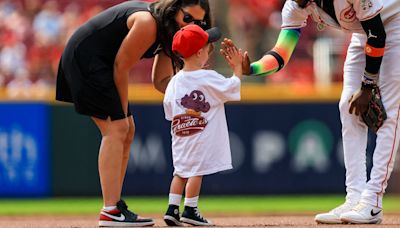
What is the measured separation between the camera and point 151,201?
11.9 m

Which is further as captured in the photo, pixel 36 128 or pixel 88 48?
pixel 36 128

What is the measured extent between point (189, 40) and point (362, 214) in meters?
1.64

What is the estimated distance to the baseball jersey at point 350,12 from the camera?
616cm

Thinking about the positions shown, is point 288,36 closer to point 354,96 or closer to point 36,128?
point 354,96

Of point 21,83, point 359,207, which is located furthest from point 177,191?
point 21,83

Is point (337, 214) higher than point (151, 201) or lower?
higher

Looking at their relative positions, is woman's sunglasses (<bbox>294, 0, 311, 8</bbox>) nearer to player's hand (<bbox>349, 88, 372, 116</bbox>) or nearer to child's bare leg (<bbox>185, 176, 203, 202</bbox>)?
player's hand (<bbox>349, 88, 372, 116</bbox>)

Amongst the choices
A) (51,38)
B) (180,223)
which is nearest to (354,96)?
(180,223)

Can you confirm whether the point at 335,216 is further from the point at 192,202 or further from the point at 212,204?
the point at 212,204

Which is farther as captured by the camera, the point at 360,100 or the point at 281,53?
the point at 281,53

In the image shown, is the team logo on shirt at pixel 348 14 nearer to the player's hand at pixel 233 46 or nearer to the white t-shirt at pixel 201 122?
the player's hand at pixel 233 46

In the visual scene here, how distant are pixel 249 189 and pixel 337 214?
5718mm

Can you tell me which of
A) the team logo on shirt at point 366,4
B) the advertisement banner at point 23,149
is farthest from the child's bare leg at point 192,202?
the advertisement banner at point 23,149

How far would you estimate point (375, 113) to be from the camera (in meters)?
6.40
